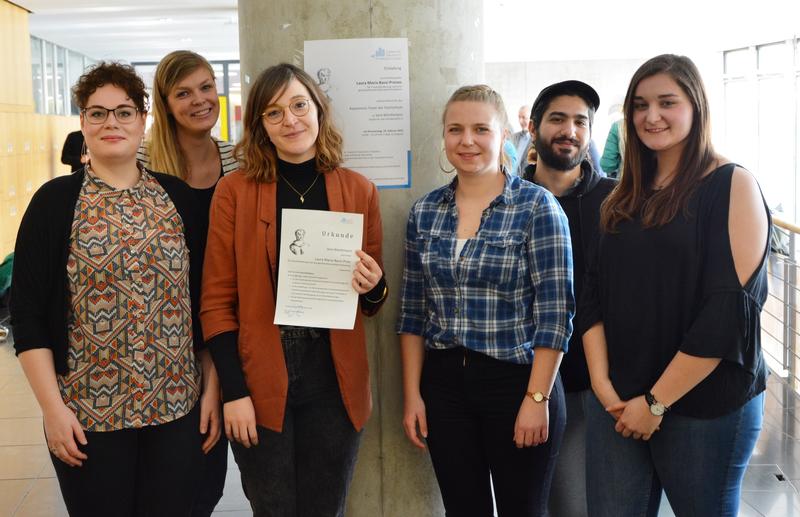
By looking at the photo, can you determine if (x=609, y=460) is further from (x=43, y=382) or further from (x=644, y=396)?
(x=43, y=382)

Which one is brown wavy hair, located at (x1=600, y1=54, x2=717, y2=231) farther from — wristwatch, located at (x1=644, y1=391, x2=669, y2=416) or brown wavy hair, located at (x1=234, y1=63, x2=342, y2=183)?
brown wavy hair, located at (x1=234, y1=63, x2=342, y2=183)

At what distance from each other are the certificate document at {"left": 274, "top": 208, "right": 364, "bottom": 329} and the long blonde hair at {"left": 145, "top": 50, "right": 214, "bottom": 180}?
2.68 ft

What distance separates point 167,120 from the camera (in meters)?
3.06

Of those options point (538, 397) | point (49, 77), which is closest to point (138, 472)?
point (538, 397)

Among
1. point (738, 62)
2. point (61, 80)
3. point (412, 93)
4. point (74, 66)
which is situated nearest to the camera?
point (412, 93)

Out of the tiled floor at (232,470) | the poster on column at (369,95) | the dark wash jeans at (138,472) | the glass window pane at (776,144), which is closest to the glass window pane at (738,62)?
the glass window pane at (776,144)

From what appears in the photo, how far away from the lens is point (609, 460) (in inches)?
91.7

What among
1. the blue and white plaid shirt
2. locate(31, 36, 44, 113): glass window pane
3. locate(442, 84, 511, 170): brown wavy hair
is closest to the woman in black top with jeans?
the blue and white plaid shirt

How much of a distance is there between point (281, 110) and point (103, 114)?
1.60ft

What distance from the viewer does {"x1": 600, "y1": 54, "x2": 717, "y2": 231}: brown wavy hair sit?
2.16 meters

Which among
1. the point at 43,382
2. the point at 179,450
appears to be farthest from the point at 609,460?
the point at 43,382

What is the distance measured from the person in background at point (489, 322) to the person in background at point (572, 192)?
29 cm

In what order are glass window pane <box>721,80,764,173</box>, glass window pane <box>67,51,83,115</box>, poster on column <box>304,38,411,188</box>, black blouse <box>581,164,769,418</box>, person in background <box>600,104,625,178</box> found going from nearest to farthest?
black blouse <box>581,164,769,418</box>, poster on column <box>304,38,411,188</box>, person in background <box>600,104,625,178</box>, glass window pane <box>721,80,764,173</box>, glass window pane <box>67,51,83,115</box>

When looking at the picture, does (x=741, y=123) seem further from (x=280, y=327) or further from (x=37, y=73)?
(x=280, y=327)
